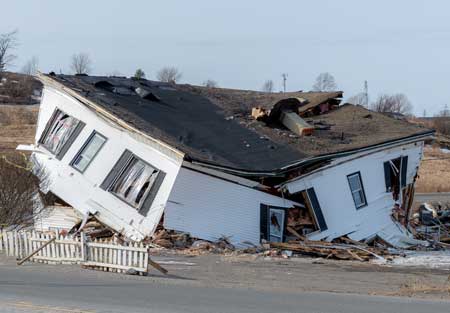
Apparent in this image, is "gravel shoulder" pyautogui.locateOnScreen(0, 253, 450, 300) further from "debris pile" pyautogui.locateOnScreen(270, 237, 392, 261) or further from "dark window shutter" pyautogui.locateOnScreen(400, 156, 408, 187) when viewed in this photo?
"dark window shutter" pyautogui.locateOnScreen(400, 156, 408, 187)

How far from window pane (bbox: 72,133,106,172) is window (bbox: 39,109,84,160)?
2.24ft

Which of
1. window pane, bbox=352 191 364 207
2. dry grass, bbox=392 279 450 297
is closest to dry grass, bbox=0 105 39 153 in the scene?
window pane, bbox=352 191 364 207

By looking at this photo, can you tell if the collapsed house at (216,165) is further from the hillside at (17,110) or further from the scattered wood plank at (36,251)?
the hillside at (17,110)

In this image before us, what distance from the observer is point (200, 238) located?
2412 centimetres

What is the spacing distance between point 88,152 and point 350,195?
1013 centimetres

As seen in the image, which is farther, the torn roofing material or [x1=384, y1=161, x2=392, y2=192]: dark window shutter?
[x1=384, y1=161, x2=392, y2=192]: dark window shutter

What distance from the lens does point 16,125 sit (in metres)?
69.5

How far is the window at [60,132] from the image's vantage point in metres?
27.0

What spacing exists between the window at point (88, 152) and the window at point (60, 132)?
65 centimetres

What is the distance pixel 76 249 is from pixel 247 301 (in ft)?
23.1

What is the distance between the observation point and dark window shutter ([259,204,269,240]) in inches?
1010

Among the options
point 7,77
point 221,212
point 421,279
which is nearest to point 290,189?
point 221,212

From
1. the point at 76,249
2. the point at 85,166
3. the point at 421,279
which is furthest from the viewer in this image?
the point at 85,166

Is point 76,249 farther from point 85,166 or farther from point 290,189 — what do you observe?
point 290,189
